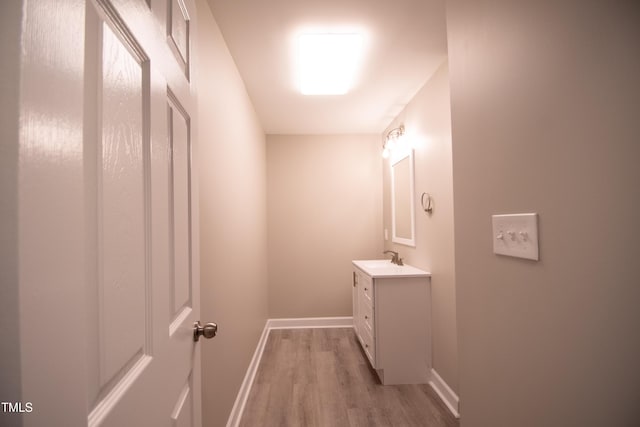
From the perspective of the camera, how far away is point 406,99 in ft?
9.49

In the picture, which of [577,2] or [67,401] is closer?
[67,401]

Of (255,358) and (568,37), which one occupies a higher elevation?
(568,37)

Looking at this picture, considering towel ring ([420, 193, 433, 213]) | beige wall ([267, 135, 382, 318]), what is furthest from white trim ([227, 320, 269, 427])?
towel ring ([420, 193, 433, 213])

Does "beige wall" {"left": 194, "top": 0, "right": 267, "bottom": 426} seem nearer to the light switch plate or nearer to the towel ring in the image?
the light switch plate

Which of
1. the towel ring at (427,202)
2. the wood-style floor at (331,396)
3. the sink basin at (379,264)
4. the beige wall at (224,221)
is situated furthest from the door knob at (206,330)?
the sink basin at (379,264)

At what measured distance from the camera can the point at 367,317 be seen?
104 inches

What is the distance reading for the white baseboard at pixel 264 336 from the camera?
75.8 inches

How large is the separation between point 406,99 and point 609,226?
2573 millimetres

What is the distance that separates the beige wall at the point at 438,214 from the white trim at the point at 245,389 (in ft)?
4.78

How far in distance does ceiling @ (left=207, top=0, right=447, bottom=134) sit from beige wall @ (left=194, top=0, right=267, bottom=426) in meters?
0.14

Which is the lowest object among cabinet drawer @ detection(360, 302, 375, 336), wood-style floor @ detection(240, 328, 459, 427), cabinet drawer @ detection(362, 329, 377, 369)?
wood-style floor @ detection(240, 328, 459, 427)

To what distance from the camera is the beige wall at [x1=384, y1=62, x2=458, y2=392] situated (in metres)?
2.13

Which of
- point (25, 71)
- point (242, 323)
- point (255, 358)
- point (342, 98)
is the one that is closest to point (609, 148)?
point (25, 71)

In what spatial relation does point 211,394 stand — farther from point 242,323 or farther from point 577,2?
point 577,2
